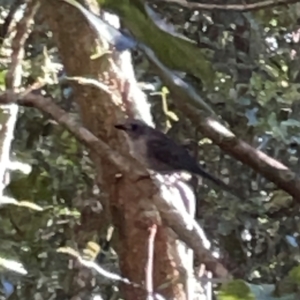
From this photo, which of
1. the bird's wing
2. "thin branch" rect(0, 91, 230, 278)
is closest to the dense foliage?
the bird's wing

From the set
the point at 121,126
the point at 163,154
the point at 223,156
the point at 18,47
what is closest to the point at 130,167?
the point at 121,126

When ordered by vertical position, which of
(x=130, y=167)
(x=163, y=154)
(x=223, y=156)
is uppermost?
(x=223, y=156)

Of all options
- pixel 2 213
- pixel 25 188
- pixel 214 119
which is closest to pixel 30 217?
pixel 2 213

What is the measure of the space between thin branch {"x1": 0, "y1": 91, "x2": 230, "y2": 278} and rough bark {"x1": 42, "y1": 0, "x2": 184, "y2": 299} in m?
0.03

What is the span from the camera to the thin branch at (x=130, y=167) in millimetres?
540

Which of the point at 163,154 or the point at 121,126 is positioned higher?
the point at 163,154

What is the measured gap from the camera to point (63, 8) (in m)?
0.95

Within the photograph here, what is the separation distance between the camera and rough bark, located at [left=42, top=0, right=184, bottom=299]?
0.91m

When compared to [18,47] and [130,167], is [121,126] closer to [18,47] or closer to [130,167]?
[130,167]

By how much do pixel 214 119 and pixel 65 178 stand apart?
2.93 ft

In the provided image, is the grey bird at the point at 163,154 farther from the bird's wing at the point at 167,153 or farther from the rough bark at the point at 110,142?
the rough bark at the point at 110,142

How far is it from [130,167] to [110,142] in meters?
0.12

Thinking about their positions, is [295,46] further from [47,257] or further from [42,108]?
[42,108]

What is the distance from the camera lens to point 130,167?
0.87 m
